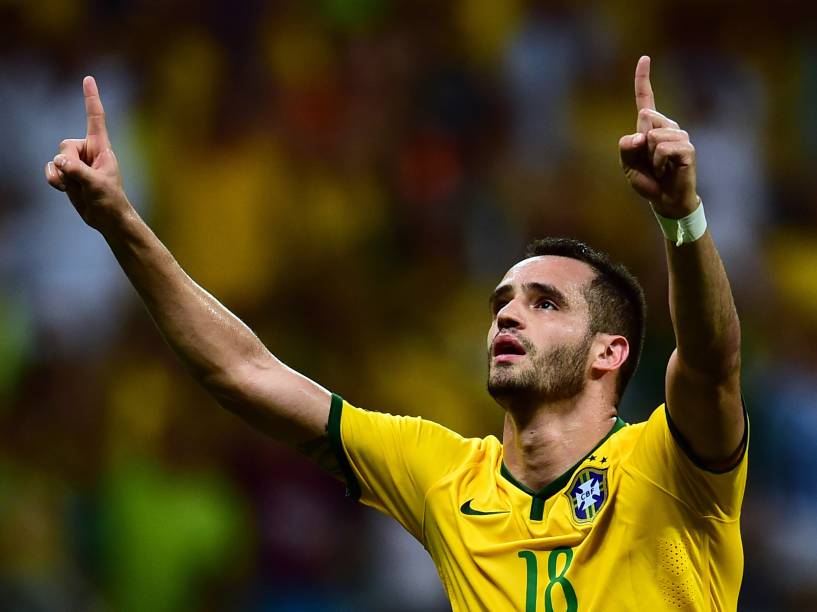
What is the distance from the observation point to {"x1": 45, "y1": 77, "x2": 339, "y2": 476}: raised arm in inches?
142

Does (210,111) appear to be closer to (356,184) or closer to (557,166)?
(356,184)

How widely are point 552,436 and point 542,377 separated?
0.18 meters

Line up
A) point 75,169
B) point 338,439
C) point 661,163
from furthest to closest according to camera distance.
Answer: point 338,439, point 75,169, point 661,163

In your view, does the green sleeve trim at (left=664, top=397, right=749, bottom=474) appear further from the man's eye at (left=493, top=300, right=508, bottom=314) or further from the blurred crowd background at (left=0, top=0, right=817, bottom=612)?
the blurred crowd background at (left=0, top=0, right=817, bottom=612)

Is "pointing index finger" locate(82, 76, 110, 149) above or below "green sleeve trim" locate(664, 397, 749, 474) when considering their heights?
above

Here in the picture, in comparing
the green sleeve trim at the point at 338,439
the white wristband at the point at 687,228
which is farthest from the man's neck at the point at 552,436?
the white wristband at the point at 687,228

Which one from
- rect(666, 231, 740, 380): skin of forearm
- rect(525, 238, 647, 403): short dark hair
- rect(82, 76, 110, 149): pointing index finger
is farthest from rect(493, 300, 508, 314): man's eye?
rect(82, 76, 110, 149): pointing index finger

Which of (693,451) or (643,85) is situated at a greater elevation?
(643,85)

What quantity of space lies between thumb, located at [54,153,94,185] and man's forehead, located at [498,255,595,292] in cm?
132

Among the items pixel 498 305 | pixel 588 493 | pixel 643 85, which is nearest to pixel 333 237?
pixel 498 305

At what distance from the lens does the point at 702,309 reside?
9.97ft

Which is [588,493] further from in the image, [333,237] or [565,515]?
[333,237]

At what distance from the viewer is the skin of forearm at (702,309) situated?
9.96 ft

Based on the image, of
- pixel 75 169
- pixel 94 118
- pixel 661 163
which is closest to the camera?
pixel 661 163
